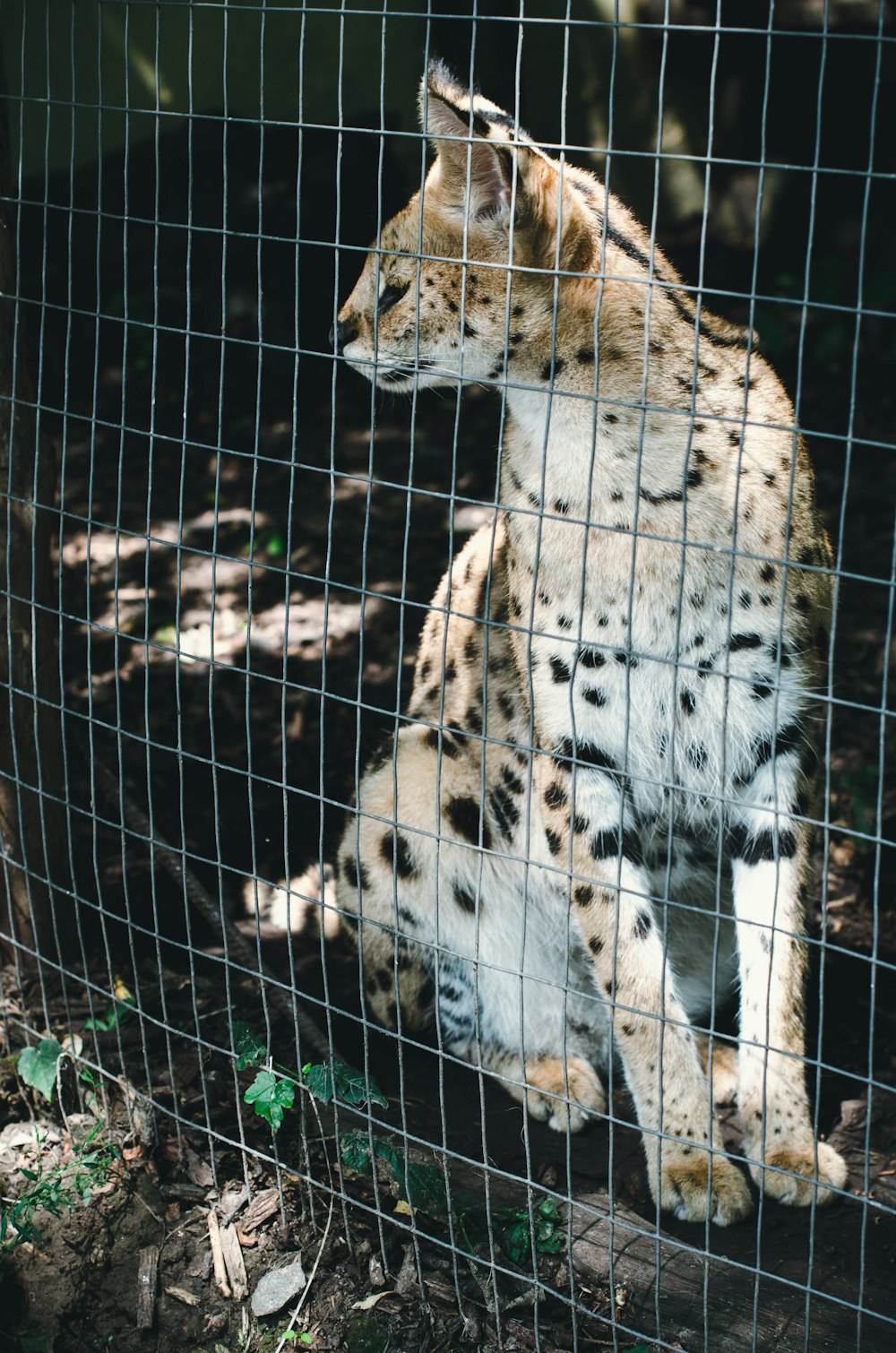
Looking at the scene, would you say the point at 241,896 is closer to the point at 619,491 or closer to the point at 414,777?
the point at 414,777

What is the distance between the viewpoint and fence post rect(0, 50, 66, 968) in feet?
10.1

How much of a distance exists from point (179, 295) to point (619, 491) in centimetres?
475

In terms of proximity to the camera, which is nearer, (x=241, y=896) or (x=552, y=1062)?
(x=552, y=1062)

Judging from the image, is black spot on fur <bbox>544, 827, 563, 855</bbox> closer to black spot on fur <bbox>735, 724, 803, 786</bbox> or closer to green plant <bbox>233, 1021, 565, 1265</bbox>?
black spot on fur <bbox>735, 724, 803, 786</bbox>

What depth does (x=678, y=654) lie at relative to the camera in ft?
8.60

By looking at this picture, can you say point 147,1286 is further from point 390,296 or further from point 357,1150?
point 390,296

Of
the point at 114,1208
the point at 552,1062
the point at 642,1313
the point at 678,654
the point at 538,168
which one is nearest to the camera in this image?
the point at 538,168

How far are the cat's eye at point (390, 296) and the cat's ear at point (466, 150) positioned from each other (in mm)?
289

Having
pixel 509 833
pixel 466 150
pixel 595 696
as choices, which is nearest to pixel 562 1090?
pixel 509 833

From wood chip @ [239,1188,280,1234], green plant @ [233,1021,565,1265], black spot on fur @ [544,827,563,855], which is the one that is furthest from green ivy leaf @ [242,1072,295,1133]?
black spot on fur @ [544,827,563,855]

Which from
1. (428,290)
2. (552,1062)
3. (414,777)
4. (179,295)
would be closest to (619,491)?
(428,290)

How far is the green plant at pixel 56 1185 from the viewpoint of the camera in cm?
274

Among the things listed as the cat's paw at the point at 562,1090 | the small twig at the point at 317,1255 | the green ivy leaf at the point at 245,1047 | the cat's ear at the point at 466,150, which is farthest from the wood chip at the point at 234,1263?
the cat's ear at the point at 466,150

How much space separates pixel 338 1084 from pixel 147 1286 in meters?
0.60
